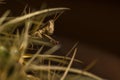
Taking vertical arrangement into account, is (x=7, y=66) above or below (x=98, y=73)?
above

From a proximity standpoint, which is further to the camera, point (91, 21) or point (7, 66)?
point (91, 21)

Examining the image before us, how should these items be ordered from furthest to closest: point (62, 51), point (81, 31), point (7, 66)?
1. point (81, 31)
2. point (62, 51)
3. point (7, 66)

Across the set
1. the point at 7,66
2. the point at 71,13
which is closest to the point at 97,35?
the point at 71,13

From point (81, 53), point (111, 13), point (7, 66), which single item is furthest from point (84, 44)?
point (7, 66)

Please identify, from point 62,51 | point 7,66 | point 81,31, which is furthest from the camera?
point 81,31

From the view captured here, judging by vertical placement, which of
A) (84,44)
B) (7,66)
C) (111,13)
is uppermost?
(7,66)

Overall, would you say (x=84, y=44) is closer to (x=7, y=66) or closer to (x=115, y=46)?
(x=115, y=46)
